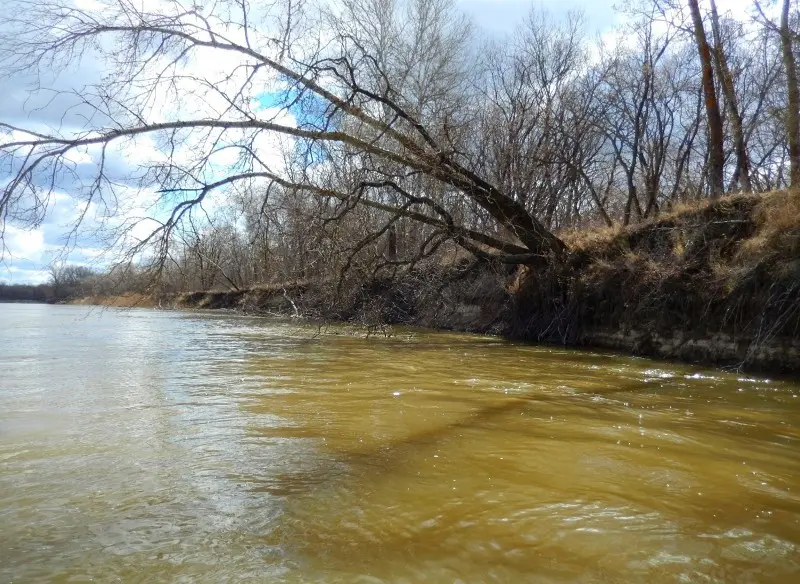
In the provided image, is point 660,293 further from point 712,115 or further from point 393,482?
point 393,482

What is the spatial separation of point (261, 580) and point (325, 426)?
95.9 inches

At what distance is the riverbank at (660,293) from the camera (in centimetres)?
887

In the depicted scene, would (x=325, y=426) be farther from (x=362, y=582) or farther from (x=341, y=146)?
(x=341, y=146)

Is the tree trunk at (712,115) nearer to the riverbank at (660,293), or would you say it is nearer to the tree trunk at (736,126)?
the tree trunk at (736,126)

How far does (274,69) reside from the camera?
11.0m

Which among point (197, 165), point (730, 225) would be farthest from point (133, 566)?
point (730, 225)

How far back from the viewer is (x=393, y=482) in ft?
10.7

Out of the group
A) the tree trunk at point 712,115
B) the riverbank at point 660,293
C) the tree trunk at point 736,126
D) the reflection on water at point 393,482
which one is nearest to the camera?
the reflection on water at point 393,482

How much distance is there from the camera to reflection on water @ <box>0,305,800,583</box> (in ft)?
7.63

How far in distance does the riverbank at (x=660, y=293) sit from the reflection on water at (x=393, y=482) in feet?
8.28

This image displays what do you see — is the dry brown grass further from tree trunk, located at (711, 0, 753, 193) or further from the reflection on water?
the reflection on water


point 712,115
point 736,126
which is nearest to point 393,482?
point 712,115

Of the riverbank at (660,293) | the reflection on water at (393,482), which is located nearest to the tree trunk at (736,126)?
the riverbank at (660,293)

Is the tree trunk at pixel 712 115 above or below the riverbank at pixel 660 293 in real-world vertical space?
above
